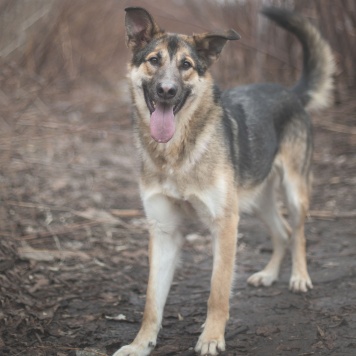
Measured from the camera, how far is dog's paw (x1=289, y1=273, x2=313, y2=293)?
15.7ft

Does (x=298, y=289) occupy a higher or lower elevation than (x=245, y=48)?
lower

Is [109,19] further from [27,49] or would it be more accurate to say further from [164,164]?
[164,164]

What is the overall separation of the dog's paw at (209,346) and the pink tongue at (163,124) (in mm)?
1370

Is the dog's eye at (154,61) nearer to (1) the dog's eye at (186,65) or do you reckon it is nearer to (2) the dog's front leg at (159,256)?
(1) the dog's eye at (186,65)

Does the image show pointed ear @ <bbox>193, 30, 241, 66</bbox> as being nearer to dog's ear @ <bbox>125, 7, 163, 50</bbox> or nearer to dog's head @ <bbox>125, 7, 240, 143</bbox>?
dog's head @ <bbox>125, 7, 240, 143</bbox>

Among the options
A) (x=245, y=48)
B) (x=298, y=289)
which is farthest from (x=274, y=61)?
(x=298, y=289)

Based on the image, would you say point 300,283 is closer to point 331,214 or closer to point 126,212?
point 331,214

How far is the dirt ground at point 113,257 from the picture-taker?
397cm

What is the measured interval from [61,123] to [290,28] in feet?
16.3

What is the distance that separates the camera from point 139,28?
4.10m

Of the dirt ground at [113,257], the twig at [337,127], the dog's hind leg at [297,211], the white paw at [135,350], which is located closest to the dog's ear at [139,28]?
the dirt ground at [113,257]

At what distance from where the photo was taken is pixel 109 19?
1289 centimetres

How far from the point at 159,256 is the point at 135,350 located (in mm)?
679

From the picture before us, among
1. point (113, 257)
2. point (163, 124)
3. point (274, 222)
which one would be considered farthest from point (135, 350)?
point (274, 222)
